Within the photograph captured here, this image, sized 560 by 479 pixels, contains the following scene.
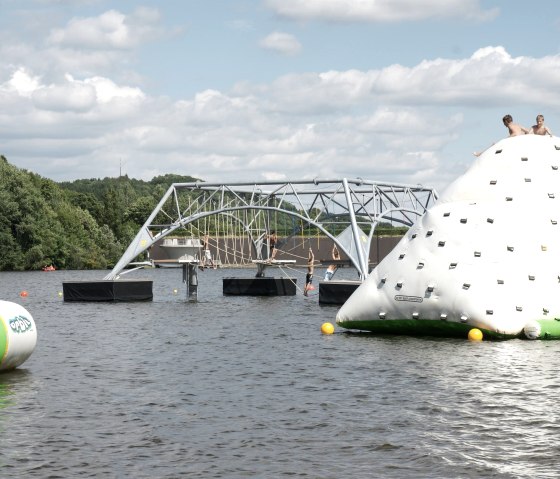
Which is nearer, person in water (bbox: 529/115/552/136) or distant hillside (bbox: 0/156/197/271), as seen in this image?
person in water (bbox: 529/115/552/136)

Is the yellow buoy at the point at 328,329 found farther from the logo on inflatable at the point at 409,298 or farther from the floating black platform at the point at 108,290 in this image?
the floating black platform at the point at 108,290

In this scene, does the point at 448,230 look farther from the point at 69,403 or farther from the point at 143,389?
the point at 69,403

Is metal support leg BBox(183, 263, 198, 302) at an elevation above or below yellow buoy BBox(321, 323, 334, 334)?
above

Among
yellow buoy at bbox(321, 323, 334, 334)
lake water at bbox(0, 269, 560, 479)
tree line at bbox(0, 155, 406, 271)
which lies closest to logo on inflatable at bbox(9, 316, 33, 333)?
lake water at bbox(0, 269, 560, 479)

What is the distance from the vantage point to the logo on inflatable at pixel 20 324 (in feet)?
87.2

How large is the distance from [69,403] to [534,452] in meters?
10.7

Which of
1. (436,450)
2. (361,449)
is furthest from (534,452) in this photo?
(361,449)

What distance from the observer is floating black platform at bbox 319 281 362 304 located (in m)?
60.0

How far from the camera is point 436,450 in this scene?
18.5 m

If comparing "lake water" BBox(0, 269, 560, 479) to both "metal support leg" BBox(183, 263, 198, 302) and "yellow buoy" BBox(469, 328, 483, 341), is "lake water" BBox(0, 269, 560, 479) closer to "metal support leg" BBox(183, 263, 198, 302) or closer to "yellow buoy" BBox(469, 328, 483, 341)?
Answer: "yellow buoy" BBox(469, 328, 483, 341)

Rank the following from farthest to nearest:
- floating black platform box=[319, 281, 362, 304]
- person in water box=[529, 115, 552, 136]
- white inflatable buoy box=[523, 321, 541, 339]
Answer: floating black platform box=[319, 281, 362, 304], person in water box=[529, 115, 552, 136], white inflatable buoy box=[523, 321, 541, 339]

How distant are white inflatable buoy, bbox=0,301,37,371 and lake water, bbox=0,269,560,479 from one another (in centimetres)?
53

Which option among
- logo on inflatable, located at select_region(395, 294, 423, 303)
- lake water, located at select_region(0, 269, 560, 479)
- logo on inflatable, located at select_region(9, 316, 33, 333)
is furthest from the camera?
logo on inflatable, located at select_region(395, 294, 423, 303)

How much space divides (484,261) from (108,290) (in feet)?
119
